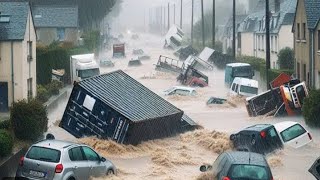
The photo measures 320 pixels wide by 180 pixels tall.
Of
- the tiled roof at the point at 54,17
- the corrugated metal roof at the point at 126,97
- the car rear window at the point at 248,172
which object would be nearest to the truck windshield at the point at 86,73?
the corrugated metal roof at the point at 126,97

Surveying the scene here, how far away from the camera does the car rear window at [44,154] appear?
17.5 meters

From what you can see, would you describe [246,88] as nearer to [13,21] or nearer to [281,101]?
[281,101]

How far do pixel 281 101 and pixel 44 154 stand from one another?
2059 cm

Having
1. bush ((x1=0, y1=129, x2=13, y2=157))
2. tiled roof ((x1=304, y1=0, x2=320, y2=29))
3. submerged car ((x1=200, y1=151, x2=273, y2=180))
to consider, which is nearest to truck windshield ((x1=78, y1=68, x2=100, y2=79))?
tiled roof ((x1=304, y1=0, x2=320, y2=29))

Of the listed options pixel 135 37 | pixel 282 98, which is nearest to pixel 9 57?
pixel 282 98

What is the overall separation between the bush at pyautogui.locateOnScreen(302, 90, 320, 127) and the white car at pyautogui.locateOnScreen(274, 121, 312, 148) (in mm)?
5441

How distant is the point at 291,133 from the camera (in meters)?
26.2

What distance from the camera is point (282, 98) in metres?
35.9

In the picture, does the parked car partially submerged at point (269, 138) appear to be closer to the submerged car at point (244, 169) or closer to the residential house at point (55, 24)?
the submerged car at point (244, 169)

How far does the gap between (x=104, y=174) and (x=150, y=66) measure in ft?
214

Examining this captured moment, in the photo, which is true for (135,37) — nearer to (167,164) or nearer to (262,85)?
(262,85)

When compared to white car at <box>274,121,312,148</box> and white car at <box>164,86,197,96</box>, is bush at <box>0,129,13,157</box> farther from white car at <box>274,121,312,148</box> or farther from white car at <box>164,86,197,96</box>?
white car at <box>164,86,197,96</box>

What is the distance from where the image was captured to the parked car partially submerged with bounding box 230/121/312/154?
24766 mm

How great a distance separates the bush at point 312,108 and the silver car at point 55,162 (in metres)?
15.8
